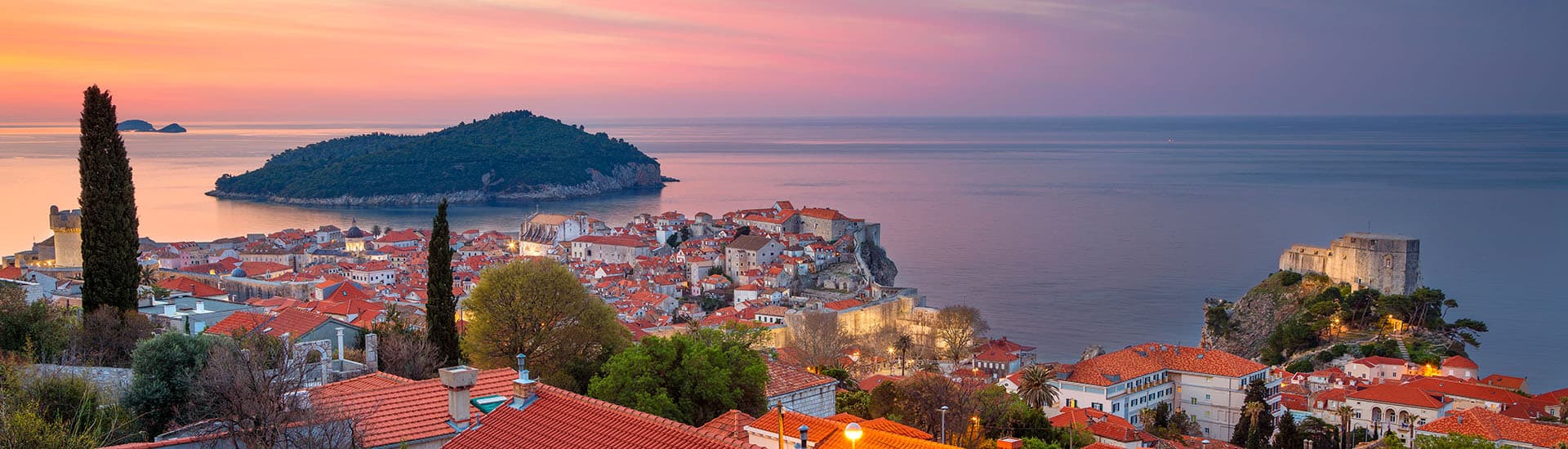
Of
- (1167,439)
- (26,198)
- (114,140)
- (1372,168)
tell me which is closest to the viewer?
(114,140)

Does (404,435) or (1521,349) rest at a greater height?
(404,435)

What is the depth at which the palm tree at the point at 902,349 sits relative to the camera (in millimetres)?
27538

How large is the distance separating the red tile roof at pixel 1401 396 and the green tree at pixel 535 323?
15.9 meters

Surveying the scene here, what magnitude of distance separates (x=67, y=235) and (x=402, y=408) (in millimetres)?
23599

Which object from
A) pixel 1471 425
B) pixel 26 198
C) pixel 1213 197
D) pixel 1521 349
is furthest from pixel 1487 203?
pixel 26 198

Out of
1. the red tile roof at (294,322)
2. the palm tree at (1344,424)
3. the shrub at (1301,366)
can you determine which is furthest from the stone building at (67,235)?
the shrub at (1301,366)

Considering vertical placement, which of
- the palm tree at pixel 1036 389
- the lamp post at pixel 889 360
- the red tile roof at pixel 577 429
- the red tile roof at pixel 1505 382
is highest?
the red tile roof at pixel 577 429

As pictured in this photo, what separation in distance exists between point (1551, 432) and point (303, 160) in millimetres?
104312

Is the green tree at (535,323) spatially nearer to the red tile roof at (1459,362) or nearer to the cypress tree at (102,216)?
the cypress tree at (102,216)

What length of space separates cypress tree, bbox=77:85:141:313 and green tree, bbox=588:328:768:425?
4943 mm

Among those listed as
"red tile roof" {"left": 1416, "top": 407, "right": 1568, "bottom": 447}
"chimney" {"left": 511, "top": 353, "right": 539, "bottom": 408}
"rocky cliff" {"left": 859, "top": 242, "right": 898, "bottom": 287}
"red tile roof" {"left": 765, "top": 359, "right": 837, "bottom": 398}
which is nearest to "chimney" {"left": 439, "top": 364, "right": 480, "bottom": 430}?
"chimney" {"left": 511, "top": 353, "right": 539, "bottom": 408}

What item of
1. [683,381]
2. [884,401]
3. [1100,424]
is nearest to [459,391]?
[683,381]

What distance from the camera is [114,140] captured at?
1138 cm

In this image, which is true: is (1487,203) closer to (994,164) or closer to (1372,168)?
(1372,168)
